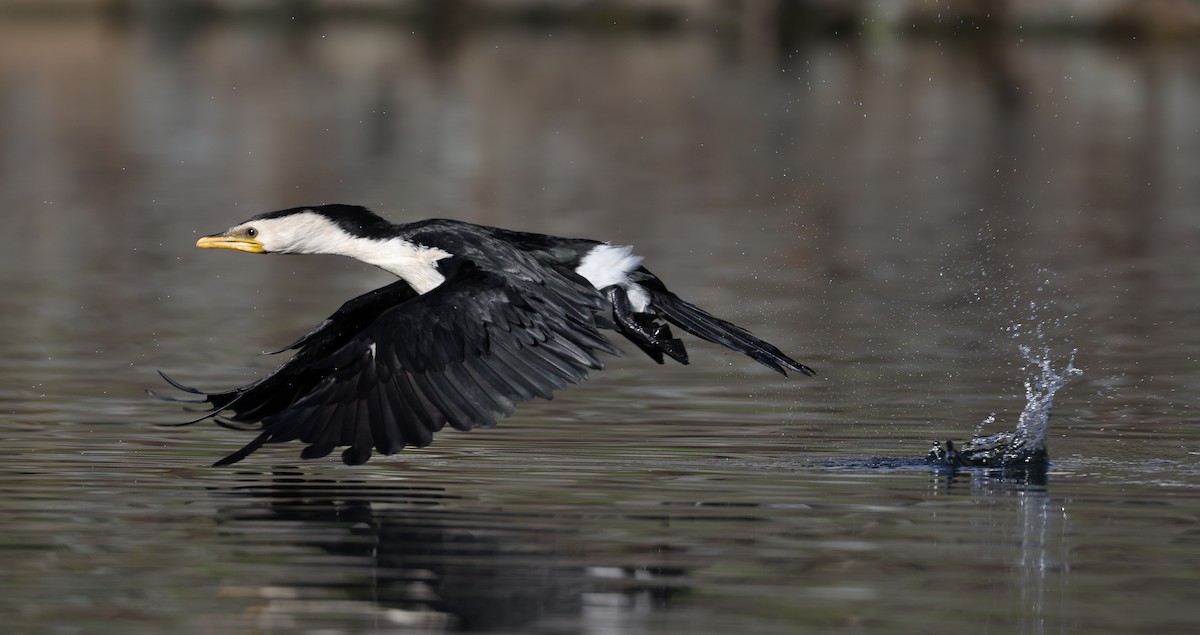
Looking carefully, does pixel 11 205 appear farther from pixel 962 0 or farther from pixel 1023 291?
pixel 962 0

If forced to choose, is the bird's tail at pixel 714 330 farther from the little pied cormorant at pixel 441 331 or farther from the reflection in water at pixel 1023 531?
the reflection in water at pixel 1023 531

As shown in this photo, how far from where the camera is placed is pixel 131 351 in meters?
11.9

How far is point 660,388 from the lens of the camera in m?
10.8

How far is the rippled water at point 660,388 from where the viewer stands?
20.8ft

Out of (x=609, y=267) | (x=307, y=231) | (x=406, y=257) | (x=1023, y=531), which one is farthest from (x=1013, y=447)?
(x=307, y=231)

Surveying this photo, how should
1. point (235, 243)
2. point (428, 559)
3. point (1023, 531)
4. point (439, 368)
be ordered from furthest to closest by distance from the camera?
point (235, 243), point (439, 368), point (1023, 531), point (428, 559)

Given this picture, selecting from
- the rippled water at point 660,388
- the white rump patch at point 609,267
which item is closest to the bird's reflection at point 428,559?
the rippled water at point 660,388

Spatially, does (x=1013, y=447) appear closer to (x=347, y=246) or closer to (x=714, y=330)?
(x=714, y=330)

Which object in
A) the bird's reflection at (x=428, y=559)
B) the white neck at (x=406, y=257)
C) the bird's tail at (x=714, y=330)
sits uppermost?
the white neck at (x=406, y=257)

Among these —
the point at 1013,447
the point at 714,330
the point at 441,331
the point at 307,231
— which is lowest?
the point at 1013,447

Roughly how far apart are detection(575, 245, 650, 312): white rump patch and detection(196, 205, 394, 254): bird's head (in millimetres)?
829

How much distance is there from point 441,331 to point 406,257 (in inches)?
32.8

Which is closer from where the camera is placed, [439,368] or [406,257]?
[439,368]

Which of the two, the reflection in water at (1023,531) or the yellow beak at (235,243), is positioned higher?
the yellow beak at (235,243)
